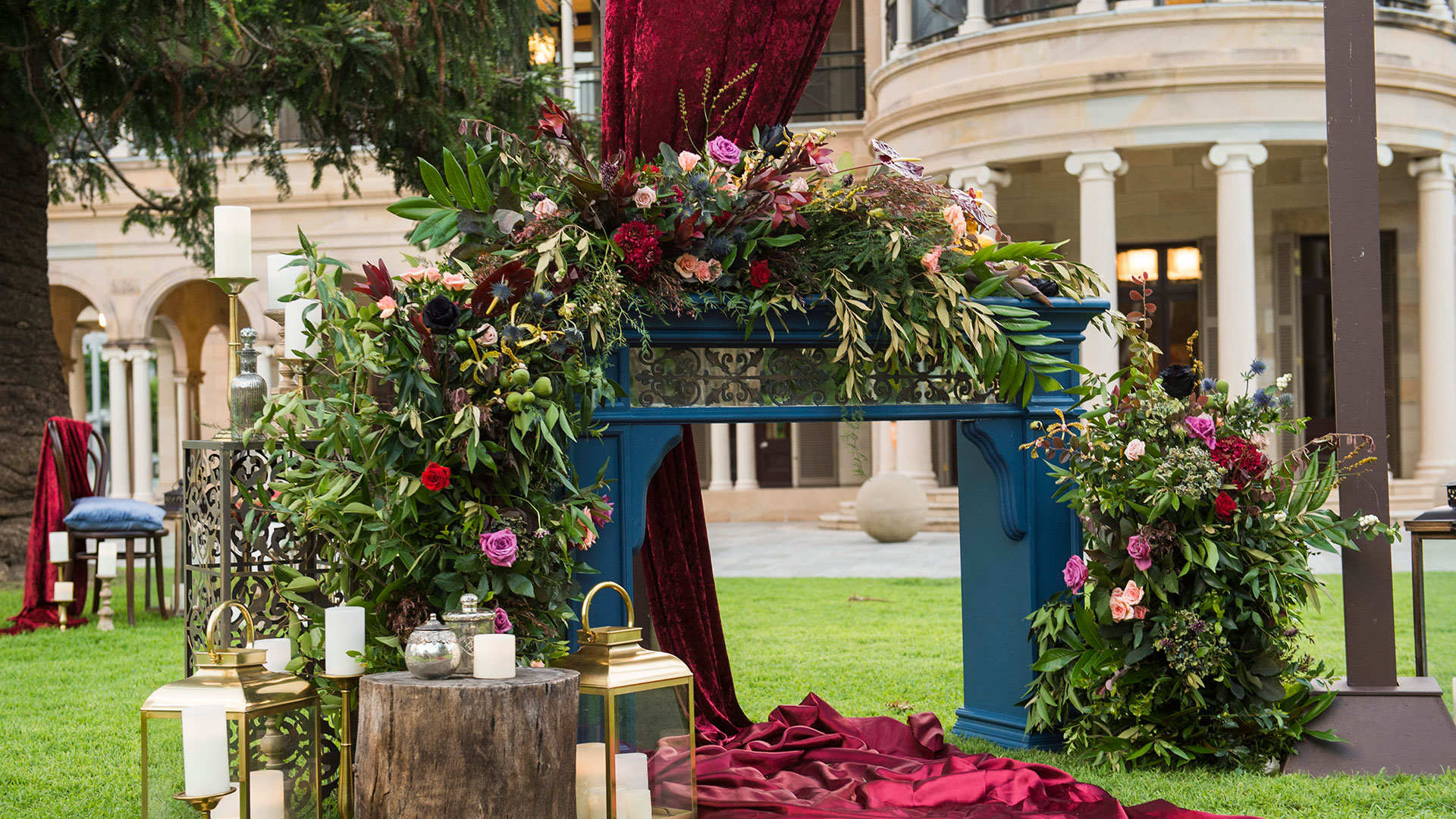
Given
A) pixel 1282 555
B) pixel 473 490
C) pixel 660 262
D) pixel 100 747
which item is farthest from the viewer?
pixel 100 747

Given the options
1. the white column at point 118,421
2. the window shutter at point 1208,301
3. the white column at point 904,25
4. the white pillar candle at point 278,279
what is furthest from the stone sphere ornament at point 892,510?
the white column at point 118,421

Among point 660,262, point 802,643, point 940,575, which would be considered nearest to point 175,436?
point 940,575

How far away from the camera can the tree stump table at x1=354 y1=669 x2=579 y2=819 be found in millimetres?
2898

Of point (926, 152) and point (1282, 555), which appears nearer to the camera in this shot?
point (1282, 555)

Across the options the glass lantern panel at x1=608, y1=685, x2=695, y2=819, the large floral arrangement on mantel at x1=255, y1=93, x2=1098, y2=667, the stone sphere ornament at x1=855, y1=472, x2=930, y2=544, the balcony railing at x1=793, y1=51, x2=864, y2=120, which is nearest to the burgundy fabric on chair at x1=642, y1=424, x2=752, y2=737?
the large floral arrangement on mantel at x1=255, y1=93, x2=1098, y2=667

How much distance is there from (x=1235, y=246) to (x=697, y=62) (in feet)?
41.2

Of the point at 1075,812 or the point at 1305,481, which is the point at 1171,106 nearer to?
the point at 1305,481

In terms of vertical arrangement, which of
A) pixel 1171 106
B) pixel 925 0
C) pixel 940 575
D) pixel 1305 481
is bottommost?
pixel 940 575

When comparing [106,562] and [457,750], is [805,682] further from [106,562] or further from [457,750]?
[106,562]

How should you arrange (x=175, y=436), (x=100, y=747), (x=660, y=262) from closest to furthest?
(x=660, y=262) < (x=100, y=747) < (x=175, y=436)

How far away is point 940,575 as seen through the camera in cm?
1161

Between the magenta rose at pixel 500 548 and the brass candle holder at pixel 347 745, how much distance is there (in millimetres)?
450

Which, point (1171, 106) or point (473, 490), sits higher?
point (1171, 106)

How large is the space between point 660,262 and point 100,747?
9.17 feet
